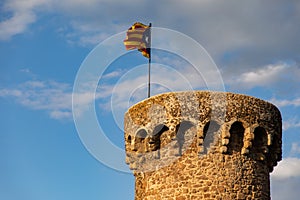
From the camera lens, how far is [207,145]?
23.5 meters

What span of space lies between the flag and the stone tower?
376cm

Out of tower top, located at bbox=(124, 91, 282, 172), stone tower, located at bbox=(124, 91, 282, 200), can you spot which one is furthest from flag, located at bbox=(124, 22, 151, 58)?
stone tower, located at bbox=(124, 91, 282, 200)

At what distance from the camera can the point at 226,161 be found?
2331 cm

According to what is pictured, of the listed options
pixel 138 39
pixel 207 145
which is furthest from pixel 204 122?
pixel 138 39

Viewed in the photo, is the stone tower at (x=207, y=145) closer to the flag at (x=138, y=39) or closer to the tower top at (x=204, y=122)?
the tower top at (x=204, y=122)

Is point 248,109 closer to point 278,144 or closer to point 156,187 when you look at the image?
point 278,144

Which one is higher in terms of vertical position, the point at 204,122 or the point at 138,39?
the point at 138,39

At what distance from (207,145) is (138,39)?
19.2 ft

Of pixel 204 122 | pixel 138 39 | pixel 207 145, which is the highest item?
pixel 138 39

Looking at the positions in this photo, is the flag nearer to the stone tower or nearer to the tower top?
the tower top

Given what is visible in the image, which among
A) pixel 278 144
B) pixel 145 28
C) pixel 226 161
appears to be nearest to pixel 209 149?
pixel 226 161

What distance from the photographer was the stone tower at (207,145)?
23172 mm

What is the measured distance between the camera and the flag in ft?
90.4

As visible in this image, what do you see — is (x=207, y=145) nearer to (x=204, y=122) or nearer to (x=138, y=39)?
(x=204, y=122)
